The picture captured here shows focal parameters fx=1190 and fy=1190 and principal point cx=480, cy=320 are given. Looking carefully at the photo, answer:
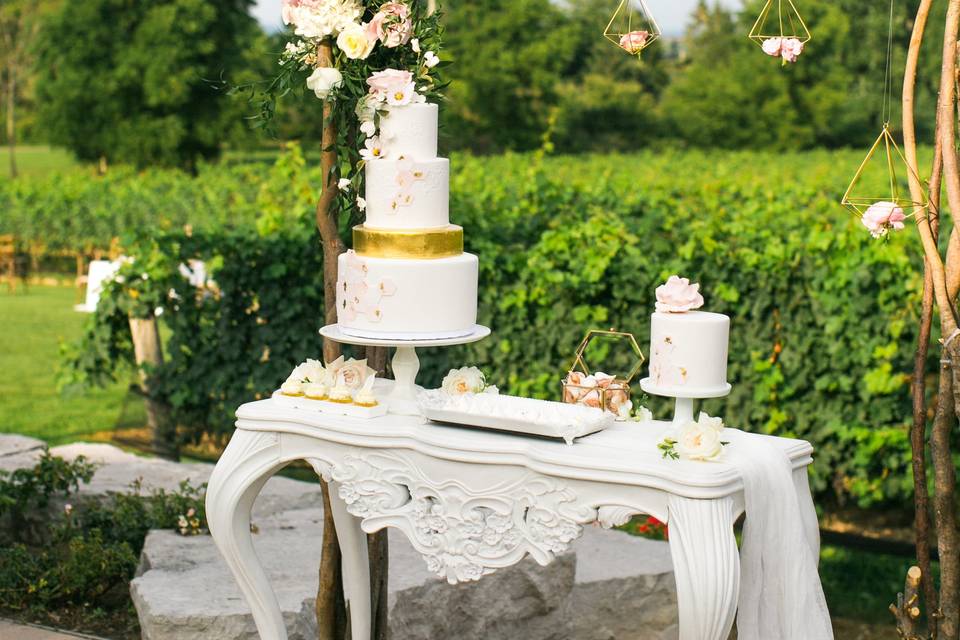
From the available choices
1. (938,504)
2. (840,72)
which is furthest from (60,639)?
(840,72)

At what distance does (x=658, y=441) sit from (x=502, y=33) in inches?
1726

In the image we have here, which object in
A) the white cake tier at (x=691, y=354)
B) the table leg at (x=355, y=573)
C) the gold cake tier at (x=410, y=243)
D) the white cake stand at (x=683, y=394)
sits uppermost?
the gold cake tier at (x=410, y=243)

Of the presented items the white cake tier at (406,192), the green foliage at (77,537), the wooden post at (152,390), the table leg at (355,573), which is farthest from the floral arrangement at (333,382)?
the wooden post at (152,390)

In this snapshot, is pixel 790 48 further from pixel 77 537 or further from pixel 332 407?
pixel 77 537

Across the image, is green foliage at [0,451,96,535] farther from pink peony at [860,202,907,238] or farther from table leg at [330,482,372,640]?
pink peony at [860,202,907,238]

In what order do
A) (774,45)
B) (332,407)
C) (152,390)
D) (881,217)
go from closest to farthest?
1. (881,217)
2. (774,45)
3. (332,407)
4. (152,390)

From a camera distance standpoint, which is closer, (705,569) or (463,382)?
(705,569)

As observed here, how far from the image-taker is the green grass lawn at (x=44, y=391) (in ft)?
27.0

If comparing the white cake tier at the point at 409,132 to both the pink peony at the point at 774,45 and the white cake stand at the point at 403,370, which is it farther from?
the pink peony at the point at 774,45

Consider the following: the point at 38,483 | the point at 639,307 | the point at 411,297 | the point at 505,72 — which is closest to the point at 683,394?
the point at 411,297

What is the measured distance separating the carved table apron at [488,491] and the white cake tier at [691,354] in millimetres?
175

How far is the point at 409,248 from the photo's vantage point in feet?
10.3

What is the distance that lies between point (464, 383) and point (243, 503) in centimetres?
75

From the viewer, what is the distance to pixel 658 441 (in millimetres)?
2902
